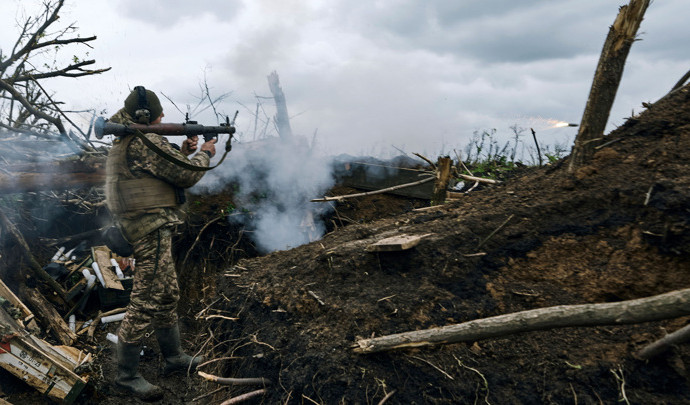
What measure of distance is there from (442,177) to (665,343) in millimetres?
2976

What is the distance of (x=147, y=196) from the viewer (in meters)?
3.76

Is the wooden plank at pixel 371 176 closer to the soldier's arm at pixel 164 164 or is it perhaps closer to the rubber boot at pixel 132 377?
→ the soldier's arm at pixel 164 164

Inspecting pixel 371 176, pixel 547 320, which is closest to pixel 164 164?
pixel 547 320

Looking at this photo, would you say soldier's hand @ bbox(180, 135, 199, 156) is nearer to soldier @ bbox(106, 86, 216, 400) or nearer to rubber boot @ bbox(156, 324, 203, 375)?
soldier @ bbox(106, 86, 216, 400)

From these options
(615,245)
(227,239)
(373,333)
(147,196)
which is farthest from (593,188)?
(227,239)

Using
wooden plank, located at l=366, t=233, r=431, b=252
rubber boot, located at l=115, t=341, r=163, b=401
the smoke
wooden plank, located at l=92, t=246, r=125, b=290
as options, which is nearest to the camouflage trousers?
rubber boot, located at l=115, t=341, r=163, b=401

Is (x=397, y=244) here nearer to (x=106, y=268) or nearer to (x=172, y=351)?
(x=172, y=351)

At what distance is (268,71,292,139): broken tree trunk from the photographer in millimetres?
10328

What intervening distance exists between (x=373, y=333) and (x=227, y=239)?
5194 mm

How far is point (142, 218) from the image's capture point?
12.3 feet

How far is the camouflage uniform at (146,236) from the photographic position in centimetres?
372

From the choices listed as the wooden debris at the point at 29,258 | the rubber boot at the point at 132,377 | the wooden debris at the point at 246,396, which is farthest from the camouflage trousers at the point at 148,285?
the wooden debris at the point at 29,258

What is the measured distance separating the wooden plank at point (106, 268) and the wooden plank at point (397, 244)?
4684 mm

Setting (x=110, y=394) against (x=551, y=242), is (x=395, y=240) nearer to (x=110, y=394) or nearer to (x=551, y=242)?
(x=551, y=242)
